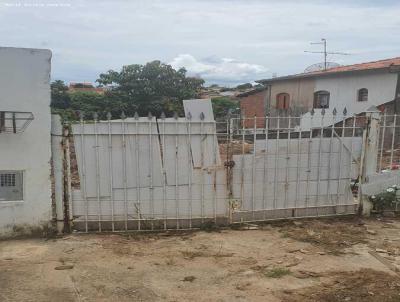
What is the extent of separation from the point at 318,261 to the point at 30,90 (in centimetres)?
424

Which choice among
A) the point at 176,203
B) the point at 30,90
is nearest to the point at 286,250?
the point at 176,203

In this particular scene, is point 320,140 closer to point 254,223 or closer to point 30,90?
point 254,223

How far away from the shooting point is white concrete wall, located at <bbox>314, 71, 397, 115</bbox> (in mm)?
19266

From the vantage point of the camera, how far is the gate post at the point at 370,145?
6512 millimetres

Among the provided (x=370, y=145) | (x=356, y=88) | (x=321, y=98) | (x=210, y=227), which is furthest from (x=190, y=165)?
(x=321, y=98)

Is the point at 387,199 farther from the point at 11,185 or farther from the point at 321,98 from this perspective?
the point at 321,98

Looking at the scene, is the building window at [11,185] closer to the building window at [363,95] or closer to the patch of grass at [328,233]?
the patch of grass at [328,233]

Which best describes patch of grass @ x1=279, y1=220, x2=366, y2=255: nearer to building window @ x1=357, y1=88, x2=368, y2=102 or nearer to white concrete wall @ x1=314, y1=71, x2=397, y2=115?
white concrete wall @ x1=314, y1=71, x2=397, y2=115

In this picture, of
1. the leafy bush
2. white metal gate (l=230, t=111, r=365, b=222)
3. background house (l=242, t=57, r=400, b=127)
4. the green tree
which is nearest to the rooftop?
background house (l=242, t=57, r=400, b=127)

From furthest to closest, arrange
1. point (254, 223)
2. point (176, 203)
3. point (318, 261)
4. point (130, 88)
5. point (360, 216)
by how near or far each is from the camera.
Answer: point (130, 88), point (360, 216), point (254, 223), point (176, 203), point (318, 261)

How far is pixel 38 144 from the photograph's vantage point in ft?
17.7

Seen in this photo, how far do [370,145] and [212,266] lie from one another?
352 cm

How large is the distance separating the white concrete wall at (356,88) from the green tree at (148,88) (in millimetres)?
9737

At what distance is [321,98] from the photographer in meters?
24.6
